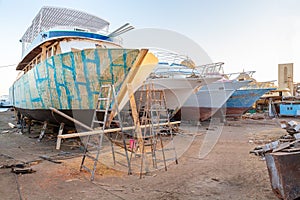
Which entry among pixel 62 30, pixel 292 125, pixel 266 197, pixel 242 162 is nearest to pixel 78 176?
pixel 266 197

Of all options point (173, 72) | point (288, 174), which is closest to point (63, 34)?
point (173, 72)

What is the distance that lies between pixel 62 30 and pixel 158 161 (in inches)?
171

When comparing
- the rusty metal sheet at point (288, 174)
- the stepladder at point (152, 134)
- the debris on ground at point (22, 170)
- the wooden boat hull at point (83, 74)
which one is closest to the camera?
the rusty metal sheet at point (288, 174)

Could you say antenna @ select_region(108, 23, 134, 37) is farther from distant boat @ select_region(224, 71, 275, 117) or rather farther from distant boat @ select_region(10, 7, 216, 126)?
distant boat @ select_region(224, 71, 275, 117)

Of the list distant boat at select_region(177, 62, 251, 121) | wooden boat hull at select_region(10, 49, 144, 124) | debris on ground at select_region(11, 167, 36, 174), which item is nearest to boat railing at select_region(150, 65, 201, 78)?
distant boat at select_region(177, 62, 251, 121)

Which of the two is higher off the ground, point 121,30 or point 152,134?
point 121,30

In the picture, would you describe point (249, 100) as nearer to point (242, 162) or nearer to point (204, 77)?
point (204, 77)

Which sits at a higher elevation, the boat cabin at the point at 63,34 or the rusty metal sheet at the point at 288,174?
the boat cabin at the point at 63,34

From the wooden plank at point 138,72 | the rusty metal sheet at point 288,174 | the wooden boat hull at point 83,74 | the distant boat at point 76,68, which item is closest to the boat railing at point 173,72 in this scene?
the distant boat at point 76,68

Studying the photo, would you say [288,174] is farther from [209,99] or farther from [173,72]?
[209,99]

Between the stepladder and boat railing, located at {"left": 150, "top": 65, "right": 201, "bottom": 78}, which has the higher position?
boat railing, located at {"left": 150, "top": 65, "right": 201, "bottom": 78}

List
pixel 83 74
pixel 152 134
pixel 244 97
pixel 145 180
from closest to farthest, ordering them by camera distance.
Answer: pixel 145 180 → pixel 152 134 → pixel 83 74 → pixel 244 97

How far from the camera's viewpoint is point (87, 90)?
5.40 metres

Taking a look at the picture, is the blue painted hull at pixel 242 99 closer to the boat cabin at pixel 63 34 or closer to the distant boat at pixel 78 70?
the boat cabin at pixel 63 34
